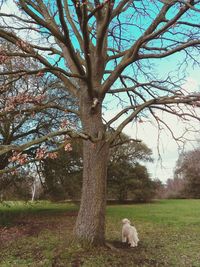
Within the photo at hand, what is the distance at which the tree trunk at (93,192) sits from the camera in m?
8.83

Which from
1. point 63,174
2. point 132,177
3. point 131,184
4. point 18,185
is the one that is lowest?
point 18,185

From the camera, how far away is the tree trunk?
348 inches

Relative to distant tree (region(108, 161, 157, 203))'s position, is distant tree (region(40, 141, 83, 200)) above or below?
below

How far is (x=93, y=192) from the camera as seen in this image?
29.5 feet

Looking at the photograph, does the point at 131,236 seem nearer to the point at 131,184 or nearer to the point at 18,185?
the point at 18,185

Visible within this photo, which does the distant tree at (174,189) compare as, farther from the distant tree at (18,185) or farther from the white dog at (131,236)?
the white dog at (131,236)

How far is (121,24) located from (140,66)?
153 cm

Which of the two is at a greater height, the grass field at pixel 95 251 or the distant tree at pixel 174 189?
the distant tree at pixel 174 189

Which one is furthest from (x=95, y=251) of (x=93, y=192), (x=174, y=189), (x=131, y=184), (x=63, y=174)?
(x=174, y=189)

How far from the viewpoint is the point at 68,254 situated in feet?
26.6

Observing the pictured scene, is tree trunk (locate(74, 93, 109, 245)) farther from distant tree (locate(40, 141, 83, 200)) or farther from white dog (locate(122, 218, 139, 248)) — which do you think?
distant tree (locate(40, 141, 83, 200))

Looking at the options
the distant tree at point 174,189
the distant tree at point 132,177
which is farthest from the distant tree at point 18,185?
the distant tree at point 174,189

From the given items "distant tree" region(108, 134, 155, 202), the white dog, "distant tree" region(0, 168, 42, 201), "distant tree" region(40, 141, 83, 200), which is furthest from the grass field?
"distant tree" region(108, 134, 155, 202)

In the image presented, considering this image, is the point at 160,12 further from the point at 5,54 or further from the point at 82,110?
the point at 5,54
